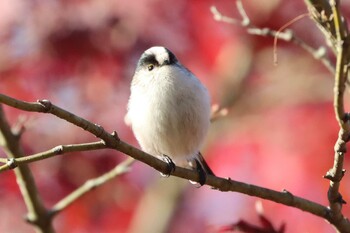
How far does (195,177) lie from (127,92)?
132 centimetres

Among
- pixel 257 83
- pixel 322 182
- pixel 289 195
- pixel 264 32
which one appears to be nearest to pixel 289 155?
pixel 322 182

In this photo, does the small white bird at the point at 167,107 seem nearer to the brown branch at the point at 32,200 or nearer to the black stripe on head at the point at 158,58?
the black stripe on head at the point at 158,58

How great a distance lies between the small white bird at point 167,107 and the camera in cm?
203

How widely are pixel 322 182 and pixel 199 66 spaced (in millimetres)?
795

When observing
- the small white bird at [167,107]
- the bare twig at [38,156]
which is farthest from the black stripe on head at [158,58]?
the bare twig at [38,156]

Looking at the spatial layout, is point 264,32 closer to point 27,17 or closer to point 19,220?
point 27,17

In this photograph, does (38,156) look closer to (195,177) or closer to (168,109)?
(195,177)

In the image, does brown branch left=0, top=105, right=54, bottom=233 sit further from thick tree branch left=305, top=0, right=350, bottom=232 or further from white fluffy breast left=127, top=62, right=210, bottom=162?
thick tree branch left=305, top=0, right=350, bottom=232

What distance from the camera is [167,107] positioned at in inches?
79.7

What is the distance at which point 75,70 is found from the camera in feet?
9.90

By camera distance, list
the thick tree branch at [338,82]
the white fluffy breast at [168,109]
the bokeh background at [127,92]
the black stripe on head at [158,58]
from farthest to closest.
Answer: the bokeh background at [127,92]
the black stripe on head at [158,58]
the white fluffy breast at [168,109]
the thick tree branch at [338,82]

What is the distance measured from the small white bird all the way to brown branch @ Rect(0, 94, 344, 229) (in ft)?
0.68

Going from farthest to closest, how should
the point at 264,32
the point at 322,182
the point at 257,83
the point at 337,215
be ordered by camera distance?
the point at 257,83 → the point at 322,182 → the point at 264,32 → the point at 337,215

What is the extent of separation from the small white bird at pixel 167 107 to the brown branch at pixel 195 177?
0.68 feet
